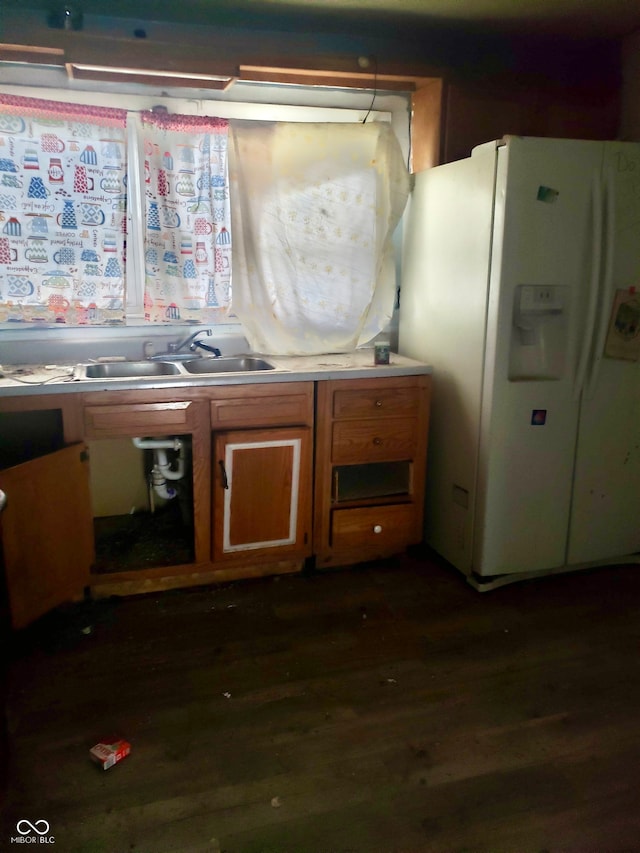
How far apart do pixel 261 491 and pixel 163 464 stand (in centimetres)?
46

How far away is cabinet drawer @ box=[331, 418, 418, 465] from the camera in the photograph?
9.08 feet

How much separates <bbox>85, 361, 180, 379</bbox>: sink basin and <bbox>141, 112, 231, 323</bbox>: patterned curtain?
21 cm

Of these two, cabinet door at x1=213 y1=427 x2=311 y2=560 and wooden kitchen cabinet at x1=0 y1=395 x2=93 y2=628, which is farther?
cabinet door at x1=213 y1=427 x2=311 y2=560

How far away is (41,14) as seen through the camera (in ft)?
8.17

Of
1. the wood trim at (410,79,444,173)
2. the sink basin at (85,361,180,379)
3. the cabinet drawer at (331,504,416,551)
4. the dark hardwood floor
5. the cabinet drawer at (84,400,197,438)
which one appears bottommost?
the dark hardwood floor

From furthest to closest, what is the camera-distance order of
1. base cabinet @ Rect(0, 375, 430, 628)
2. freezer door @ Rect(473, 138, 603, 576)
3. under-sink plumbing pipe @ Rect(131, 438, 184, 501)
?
under-sink plumbing pipe @ Rect(131, 438, 184, 501)
freezer door @ Rect(473, 138, 603, 576)
base cabinet @ Rect(0, 375, 430, 628)

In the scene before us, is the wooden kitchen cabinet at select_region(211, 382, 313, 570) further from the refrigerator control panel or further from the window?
the refrigerator control panel

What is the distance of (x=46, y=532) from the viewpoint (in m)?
2.28

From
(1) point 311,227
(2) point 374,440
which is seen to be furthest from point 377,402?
(1) point 311,227

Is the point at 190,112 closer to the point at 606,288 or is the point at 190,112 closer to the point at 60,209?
the point at 60,209

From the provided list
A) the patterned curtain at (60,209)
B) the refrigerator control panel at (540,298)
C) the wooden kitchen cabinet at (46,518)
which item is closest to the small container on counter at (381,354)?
the refrigerator control panel at (540,298)

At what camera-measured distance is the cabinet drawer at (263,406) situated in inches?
101

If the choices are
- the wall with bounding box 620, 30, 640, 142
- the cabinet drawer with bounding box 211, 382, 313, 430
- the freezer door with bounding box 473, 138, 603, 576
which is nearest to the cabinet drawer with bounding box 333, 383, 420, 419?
the cabinet drawer with bounding box 211, 382, 313, 430

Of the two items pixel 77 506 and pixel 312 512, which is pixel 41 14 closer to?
pixel 77 506
